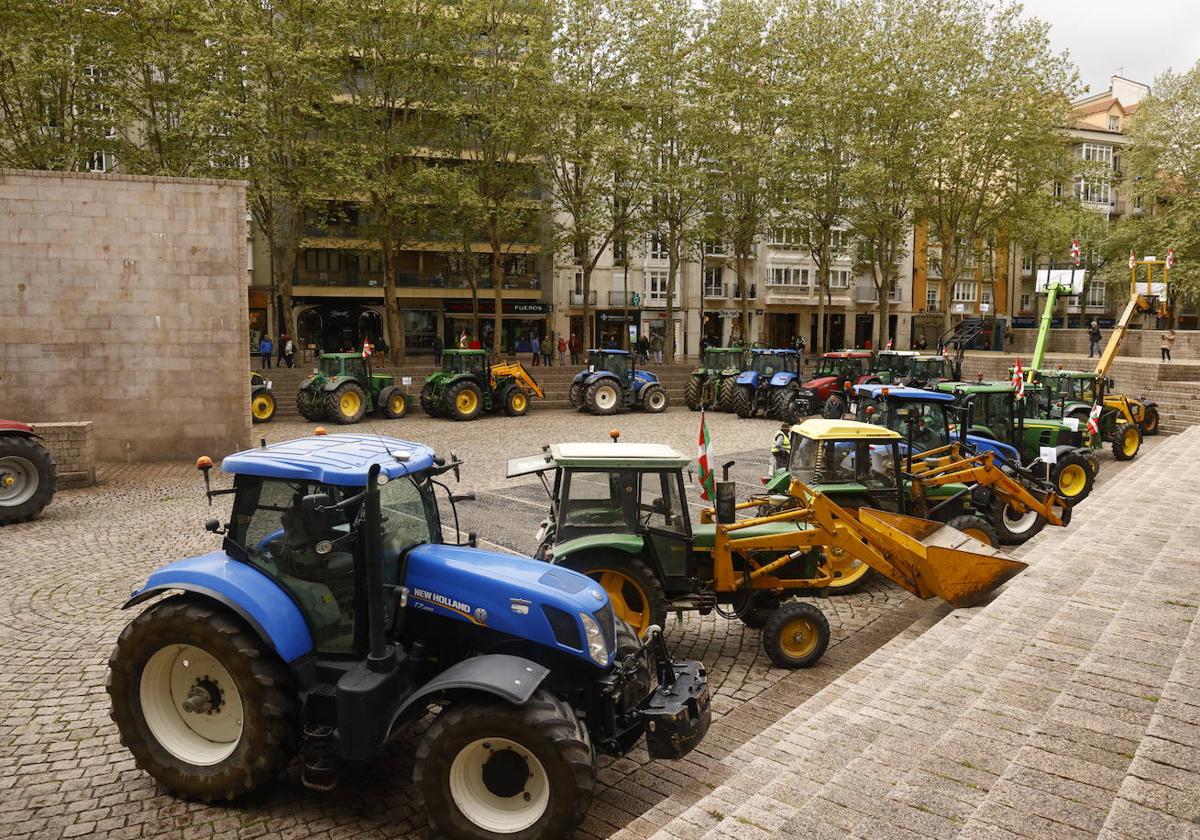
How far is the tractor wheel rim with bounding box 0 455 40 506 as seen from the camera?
12.4 metres

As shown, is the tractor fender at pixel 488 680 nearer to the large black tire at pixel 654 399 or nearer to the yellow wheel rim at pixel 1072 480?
the yellow wheel rim at pixel 1072 480

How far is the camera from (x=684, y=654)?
26.3ft

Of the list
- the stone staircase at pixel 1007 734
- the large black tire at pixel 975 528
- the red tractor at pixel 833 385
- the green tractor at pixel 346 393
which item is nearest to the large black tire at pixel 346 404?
the green tractor at pixel 346 393

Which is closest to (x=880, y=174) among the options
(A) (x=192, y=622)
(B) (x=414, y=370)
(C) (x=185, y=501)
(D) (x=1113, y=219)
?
(B) (x=414, y=370)

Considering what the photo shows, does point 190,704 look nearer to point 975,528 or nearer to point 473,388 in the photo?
point 975,528

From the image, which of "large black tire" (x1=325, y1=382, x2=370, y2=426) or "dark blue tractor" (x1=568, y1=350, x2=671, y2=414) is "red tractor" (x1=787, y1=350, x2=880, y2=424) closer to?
"dark blue tractor" (x1=568, y1=350, x2=671, y2=414)

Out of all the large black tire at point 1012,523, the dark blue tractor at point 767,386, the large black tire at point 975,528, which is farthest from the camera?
the dark blue tractor at point 767,386

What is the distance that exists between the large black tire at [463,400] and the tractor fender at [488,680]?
20.8 metres

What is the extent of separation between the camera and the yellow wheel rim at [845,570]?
958cm

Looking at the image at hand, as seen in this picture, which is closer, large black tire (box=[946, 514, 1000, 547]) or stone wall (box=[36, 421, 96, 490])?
large black tire (box=[946, 514, 1000, 547])

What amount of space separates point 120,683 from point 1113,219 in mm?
73733

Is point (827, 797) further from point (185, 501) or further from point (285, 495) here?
point (185, 501)

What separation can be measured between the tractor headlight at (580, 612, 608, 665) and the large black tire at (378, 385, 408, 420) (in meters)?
21.5

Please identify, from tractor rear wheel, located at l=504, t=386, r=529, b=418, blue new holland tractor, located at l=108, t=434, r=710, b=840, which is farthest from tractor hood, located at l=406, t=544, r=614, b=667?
tractor rear wheel, located at l=504, t=386, r=529, b=418
